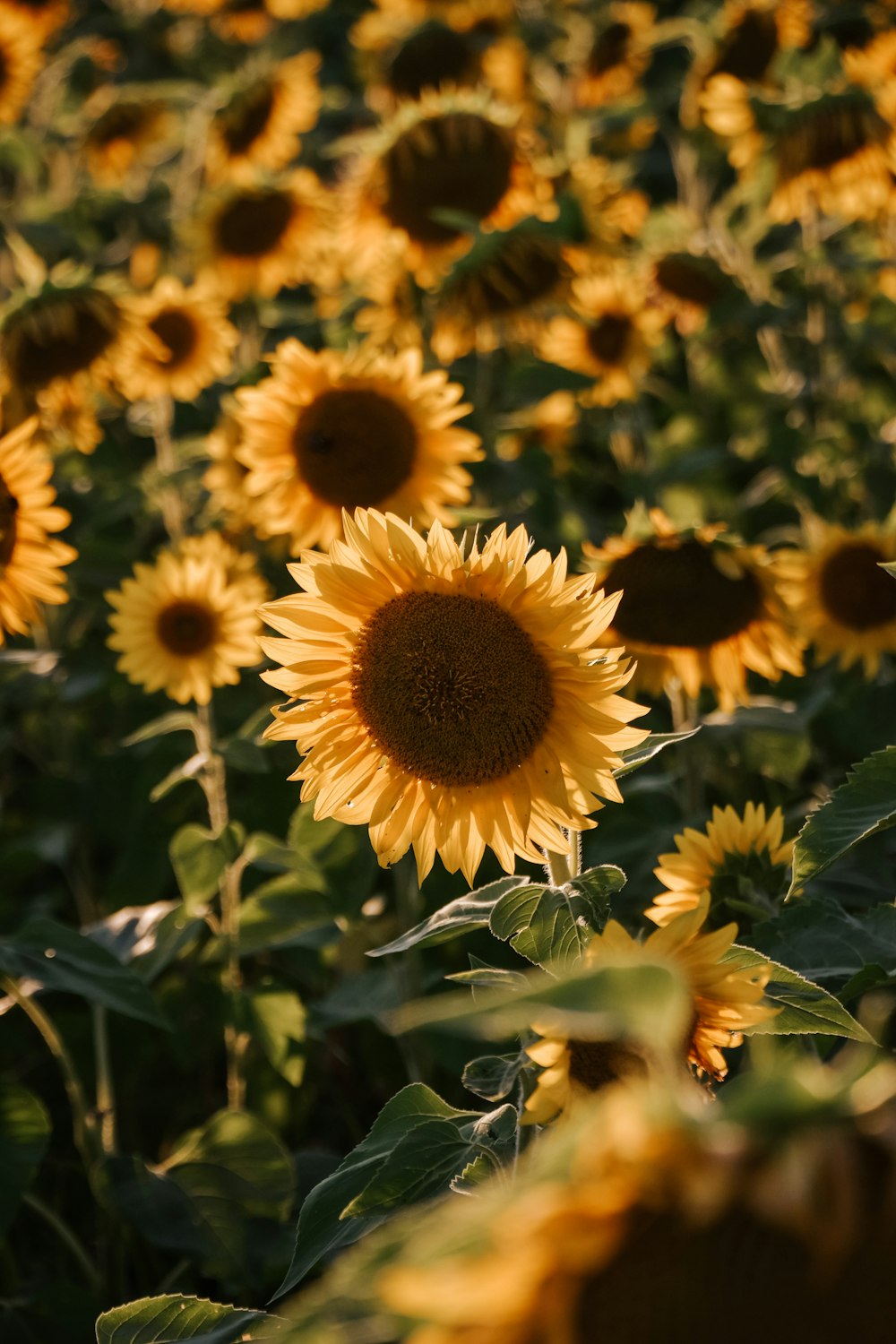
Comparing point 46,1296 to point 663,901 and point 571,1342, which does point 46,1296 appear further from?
point 571,1342

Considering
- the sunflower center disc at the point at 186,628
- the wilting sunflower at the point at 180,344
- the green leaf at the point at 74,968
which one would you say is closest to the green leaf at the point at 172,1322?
the green leaf at the point at 74,968

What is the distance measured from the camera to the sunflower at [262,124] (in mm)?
4035

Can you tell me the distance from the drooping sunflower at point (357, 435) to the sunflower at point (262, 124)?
6.54ft

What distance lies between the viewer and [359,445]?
7.61 ft

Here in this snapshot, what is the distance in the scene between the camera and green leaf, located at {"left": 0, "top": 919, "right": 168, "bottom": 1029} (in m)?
1.74

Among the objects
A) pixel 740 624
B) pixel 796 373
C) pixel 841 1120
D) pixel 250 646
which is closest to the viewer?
pixel 841 1120

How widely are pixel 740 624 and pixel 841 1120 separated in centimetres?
169

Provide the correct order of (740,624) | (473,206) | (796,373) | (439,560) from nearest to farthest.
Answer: (439,560) → (740,624) → (473,206) → (796,373)

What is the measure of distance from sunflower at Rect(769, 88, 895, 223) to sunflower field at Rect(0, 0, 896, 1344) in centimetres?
1

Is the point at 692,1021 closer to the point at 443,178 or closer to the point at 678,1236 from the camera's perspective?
the point at 678,1236

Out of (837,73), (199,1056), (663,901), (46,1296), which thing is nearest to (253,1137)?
(46,1296)

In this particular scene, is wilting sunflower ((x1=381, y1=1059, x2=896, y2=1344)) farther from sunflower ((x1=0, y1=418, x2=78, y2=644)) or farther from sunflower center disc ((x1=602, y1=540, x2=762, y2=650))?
sunflower ((x1=0, y1=418, x2=78, y2=644))

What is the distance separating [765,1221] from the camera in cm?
56

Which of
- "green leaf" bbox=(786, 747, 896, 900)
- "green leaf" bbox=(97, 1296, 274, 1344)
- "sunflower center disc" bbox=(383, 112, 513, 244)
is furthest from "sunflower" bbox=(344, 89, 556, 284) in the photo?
"green leaf" bbox=(97, 1296, 274, 1344)
